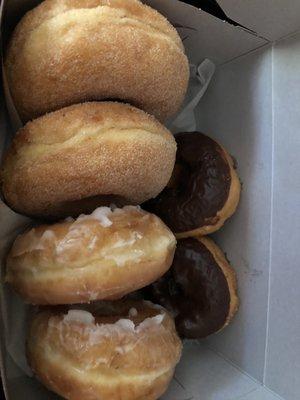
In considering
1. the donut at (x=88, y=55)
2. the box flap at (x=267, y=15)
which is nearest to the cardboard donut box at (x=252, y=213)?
the box flap at (x=267, y=15)

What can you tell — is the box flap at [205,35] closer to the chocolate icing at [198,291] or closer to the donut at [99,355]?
the chocolate icing at [198,291]

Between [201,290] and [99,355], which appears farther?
[201,290]

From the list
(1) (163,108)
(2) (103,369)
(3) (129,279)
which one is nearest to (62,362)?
(2) (103,369)

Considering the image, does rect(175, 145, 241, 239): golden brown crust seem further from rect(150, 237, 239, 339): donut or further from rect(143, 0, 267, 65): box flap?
rect(143, 0, 267, 65): box flap

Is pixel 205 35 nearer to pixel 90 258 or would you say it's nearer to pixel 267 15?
pixel 267 15

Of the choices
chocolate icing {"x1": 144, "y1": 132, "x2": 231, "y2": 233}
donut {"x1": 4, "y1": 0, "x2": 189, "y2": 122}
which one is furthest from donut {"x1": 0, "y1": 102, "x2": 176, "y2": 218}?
chocolate icing {"x1": 144, "y1": 132, "x2": 231, "y2": 233}

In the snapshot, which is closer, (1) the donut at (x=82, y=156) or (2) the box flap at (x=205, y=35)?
(1) the donut at (x=82, y=156)

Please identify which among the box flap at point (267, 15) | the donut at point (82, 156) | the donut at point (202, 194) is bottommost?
the donut at point (202, 194)

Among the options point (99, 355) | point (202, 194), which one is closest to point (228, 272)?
point (202, 194)
